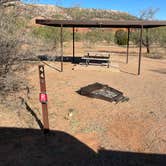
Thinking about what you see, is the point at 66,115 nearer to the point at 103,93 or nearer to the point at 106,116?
the point at 106,116

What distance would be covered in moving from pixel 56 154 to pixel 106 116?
7.50 ft

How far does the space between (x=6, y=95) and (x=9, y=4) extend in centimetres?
253

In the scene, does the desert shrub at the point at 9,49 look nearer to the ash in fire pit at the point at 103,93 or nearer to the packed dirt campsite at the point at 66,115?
the packed dirt campsite at the point at 66,115

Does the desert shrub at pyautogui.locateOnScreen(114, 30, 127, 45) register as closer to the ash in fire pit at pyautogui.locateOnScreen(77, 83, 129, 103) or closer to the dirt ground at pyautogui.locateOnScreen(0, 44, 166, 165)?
the dirt ground at pyautogui.locateOnScreen(0, 44, 166, 165)

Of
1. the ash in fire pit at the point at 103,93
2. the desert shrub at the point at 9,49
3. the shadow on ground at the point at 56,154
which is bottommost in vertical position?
the shadow on ground at the point at 56,154

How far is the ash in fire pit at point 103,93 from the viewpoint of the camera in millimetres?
9172

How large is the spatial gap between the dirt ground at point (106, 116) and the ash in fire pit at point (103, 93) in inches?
6.6

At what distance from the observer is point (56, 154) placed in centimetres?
609

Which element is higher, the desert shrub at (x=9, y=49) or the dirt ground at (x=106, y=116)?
the desert shrub at (x=9, y=49)

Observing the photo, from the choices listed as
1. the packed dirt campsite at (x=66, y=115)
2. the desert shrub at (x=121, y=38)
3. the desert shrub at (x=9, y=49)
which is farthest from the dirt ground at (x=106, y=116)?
the desert shrub at (x=121, y=38)

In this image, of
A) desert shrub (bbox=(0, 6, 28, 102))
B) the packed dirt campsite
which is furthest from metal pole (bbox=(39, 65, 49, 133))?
desert shrub (bbox=(0, 6, 28, 102))

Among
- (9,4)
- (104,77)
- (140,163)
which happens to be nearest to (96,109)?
(140,163)

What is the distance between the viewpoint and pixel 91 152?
247 inches

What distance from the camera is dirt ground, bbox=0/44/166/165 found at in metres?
6.79
